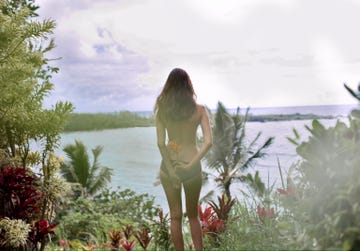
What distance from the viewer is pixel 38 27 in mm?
5496

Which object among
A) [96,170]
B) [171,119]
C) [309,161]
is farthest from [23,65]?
[96,170]

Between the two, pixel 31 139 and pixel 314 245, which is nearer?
pixel 314 245

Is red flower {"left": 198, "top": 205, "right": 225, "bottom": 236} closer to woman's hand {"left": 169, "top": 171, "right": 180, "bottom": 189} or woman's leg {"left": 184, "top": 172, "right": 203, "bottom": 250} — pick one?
woman's leg {"left": 184, "top": 172, "right": 203, "bottom": 250}

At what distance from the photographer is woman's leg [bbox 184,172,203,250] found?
432 centimetres

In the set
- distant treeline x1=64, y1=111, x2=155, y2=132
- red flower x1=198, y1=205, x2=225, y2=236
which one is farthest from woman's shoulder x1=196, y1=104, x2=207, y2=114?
distant treeline x1=64, y1=111, x2=155, y2=132

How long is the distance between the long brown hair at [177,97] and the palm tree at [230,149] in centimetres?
1483

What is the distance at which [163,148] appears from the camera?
4355mm

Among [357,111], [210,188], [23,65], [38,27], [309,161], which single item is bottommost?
[210,188]

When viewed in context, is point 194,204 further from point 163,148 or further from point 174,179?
point 163,148

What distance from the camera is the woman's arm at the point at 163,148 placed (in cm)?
430

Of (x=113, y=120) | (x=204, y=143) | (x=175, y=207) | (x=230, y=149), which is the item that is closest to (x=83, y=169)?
(x=113, y=120)

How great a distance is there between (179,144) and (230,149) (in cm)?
1560

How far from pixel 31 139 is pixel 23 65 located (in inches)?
30.3

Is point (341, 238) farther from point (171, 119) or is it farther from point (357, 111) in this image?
point (171, 119)
